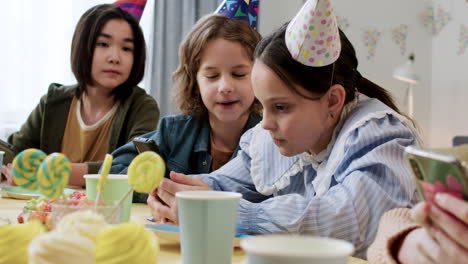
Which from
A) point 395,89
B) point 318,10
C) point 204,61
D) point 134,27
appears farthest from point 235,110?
point 395,89

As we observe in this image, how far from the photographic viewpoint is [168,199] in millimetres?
1032

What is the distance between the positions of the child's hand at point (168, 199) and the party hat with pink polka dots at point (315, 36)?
35 centimetres

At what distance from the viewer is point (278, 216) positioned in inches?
36.6

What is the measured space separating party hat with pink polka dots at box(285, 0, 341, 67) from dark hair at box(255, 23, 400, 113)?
0.11 feet

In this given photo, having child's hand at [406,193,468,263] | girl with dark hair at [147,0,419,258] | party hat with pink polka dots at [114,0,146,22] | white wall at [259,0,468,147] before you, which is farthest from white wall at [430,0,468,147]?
child's hand at [406,193,468,263]

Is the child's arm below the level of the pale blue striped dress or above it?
below

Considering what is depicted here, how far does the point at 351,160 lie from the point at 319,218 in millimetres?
152

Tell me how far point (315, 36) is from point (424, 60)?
3.70 m

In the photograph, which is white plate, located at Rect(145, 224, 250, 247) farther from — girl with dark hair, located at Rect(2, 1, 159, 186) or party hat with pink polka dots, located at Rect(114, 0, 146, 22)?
party hat with pink polka dots, located at Rect(114, 0, 146, 22)

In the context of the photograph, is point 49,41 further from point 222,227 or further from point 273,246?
point 273,246

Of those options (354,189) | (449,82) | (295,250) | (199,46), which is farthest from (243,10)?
(449,82)

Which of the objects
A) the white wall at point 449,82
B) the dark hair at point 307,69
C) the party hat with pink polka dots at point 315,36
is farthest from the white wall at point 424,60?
the party hat with pink polka dots at point 315,36

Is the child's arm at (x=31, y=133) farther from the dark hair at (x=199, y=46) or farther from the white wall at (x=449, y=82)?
the white wall at (x=449, y=82)

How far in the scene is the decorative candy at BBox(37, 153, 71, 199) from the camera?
0.56 metres
